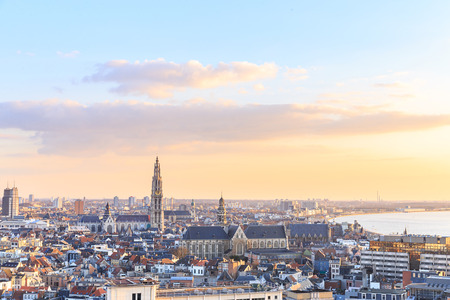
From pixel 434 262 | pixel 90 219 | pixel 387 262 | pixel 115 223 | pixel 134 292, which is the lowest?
pixel 387 262

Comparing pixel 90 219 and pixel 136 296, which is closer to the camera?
Answer: pixel 136 296

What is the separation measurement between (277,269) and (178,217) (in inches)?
4814

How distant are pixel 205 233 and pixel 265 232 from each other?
355 inches

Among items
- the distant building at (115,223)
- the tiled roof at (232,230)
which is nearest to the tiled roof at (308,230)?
the tiled roof at (232,230)

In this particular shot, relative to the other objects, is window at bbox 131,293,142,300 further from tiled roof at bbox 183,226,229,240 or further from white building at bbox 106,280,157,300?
tiled roof at bbox 183,226,229,240

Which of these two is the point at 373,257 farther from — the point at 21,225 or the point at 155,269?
the point at 21,225

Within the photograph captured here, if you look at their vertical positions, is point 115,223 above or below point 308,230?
below

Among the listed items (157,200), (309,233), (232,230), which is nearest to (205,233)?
(232,230)

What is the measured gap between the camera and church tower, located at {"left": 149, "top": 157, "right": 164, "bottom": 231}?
13425cm

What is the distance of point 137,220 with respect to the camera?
156000mm

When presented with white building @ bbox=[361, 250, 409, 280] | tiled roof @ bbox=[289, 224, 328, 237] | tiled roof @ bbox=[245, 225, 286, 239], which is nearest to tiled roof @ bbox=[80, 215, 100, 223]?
tiled roof @ bbox=[289, 224, 328, 237]

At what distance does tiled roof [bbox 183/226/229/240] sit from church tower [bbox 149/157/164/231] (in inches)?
1645

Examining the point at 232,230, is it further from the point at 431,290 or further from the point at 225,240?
A: the point at 431,290

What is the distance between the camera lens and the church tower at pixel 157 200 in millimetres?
134250
